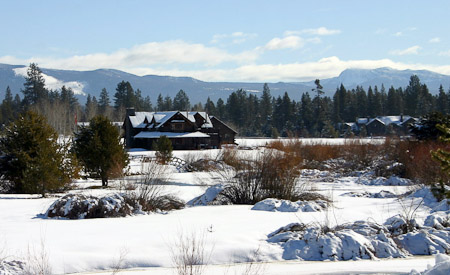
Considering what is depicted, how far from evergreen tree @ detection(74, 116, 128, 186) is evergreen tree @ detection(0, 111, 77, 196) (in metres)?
4.57

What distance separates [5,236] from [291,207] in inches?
343

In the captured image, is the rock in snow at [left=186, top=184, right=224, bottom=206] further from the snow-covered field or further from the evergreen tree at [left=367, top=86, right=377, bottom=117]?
the evergreen tree at [left=367, top=86, right=377, bottom=117]

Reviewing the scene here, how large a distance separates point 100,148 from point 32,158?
5947 millimetres

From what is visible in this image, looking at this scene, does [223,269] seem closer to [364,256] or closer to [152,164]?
[364,256]

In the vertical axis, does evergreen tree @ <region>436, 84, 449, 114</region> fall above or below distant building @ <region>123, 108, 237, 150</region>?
above

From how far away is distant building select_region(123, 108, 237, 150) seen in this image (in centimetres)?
6388

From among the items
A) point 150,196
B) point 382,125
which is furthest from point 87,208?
point 382,125

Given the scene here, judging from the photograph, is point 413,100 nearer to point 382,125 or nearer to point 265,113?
point 382,125

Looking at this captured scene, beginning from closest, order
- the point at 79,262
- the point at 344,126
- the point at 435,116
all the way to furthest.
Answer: the point at 79,262, the point at 435,116, the point at 344,126

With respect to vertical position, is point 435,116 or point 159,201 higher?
point 435,116

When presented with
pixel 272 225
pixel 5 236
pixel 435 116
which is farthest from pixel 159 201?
pixel 435 116

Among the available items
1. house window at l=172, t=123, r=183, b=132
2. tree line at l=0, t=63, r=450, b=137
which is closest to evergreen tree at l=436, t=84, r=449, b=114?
tree line at l=0, t=63, r=450, b=137

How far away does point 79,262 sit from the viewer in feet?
31.6

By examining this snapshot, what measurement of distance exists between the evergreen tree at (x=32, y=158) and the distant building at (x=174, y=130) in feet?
129
